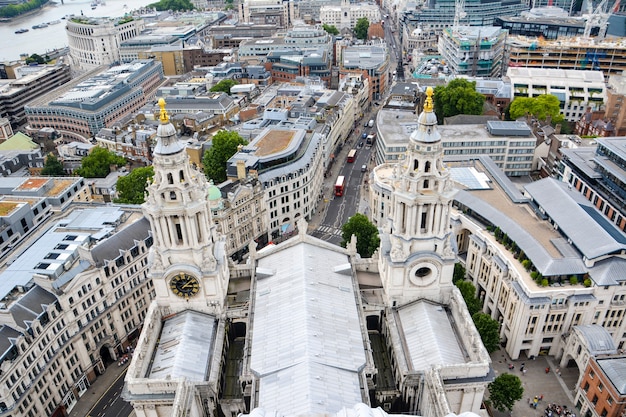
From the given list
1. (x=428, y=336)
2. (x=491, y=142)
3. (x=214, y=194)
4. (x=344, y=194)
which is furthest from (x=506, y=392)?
(x=491, y=142)

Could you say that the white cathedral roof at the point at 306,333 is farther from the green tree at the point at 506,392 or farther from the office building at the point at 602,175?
the office building at the point at 602,175

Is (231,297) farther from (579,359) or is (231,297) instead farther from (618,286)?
(618,286)

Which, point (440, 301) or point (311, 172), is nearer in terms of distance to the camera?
point (440, 301)

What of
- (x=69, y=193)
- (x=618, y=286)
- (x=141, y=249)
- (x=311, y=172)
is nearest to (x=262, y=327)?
(x=141, y=249)

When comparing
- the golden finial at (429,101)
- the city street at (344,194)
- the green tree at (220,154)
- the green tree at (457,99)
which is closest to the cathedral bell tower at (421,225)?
the golden finial at (429,101)

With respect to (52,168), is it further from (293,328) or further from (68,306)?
(293,328)

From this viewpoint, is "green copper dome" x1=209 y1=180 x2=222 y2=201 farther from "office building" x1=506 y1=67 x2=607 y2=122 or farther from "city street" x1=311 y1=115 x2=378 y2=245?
"office building" x1=506 y1=67 x2=607 y2=122
